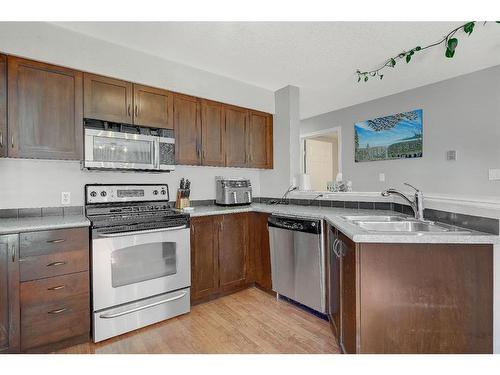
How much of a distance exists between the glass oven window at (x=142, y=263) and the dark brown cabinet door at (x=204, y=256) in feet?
0.79

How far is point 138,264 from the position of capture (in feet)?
6.86

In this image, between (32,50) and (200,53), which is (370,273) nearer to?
(200,53)

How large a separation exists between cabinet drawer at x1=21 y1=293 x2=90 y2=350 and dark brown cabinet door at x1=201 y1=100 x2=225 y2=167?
1.69 metres

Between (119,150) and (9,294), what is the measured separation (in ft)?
4.19

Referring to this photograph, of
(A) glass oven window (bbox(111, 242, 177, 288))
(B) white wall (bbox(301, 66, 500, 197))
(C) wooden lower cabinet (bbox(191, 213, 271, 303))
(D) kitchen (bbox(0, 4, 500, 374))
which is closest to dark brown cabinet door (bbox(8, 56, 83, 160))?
(D) kitchen (bbox(0, 4, 500, 374))

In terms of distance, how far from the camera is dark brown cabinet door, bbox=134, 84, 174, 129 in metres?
2.44

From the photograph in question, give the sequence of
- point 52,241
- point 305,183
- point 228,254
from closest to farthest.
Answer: point 52,241 < point 228,254 < point 305,183

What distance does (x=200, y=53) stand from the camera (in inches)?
98.7

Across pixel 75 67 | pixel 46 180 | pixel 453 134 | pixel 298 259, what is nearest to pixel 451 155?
pixel 453 134

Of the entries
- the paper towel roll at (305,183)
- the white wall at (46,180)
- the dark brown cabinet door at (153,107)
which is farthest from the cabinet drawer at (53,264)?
the paper towel roll at (305,183)

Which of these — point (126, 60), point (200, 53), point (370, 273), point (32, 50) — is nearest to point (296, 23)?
point (200, 53)

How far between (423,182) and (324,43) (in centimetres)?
239

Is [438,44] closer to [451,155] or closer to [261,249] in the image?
[451,155]

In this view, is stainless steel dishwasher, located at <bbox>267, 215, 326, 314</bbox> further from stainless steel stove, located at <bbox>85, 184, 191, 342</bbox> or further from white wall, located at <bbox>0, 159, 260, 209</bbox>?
white wall, located at <bbox>0, 159, 260, 209</bbox>
